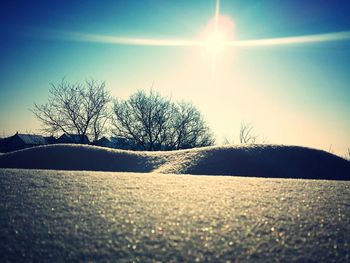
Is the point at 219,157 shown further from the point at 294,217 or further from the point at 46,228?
the point at 46,228

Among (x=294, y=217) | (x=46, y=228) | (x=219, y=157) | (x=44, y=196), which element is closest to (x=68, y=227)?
(x=46, y=228)

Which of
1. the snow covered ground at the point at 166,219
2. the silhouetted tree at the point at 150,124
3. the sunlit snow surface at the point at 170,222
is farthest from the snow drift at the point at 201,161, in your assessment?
the silhouetted tree at the point at 150,124

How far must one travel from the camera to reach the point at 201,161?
4.58 m

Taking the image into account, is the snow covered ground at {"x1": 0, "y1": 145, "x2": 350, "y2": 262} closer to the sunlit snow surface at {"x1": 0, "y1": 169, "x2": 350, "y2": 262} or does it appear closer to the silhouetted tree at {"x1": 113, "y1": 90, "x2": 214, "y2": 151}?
the sunlit snow surface at {"x1": 0, "y1": 169, "x2": 350, "y2": 262}

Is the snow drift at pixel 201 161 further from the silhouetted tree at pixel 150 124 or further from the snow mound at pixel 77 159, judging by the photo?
the silhouetted tree at pixel 150 124

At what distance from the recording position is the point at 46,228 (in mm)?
1089

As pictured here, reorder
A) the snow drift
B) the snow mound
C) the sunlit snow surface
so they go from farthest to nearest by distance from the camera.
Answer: the snow mound, the snow drift, the sunlit snow surface

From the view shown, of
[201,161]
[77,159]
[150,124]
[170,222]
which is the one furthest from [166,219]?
[150,124]

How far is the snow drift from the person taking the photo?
15.2ft

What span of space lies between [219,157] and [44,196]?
374 centimetres

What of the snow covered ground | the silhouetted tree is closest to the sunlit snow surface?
the snow covered ground

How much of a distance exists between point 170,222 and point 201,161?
348 centimetres

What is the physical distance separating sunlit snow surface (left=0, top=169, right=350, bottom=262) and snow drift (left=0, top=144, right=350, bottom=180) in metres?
2.63

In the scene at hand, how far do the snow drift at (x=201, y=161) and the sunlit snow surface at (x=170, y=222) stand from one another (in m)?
2.63
